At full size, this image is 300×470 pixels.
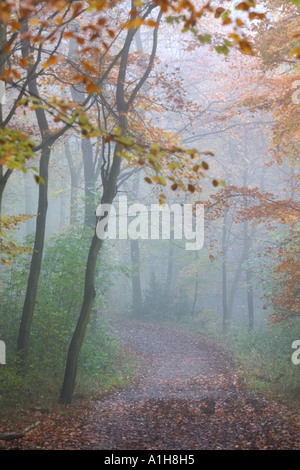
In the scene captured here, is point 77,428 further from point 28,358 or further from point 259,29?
point 259,29

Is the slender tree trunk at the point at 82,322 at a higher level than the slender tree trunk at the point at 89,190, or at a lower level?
lower

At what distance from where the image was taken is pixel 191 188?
350cm

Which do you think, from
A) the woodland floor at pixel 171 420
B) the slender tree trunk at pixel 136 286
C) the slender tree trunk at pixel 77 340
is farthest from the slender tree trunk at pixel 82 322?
the slender tree trunk at pixel 136 286

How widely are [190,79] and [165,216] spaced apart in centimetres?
768

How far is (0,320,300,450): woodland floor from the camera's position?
6.09 metres

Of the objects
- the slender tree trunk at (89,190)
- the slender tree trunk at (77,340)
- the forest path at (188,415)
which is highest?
the slender tree trunk at (89,190)

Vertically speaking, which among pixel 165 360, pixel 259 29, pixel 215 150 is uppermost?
pixel 215 150

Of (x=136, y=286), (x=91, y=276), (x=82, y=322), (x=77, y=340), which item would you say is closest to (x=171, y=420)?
(x=77, y=340)

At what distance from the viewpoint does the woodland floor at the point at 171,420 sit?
20.0 feet

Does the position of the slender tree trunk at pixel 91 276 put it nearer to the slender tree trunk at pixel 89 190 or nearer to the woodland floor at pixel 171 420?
the woodland floor at pixel 171 420

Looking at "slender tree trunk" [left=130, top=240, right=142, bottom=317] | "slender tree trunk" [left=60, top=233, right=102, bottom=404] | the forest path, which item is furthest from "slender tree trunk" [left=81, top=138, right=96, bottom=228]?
"slender tree trunk" [left=130, top=240, right=142, bottom=317]

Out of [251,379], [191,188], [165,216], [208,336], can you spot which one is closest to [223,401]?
[251,379]

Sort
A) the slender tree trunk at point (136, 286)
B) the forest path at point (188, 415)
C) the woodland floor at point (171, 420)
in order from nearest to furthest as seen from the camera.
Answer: the woodland floor at point (171, 420), the forest path at point (188, 415), the slender tree trunk at point (136, 286)

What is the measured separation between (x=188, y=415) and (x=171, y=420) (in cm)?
49
